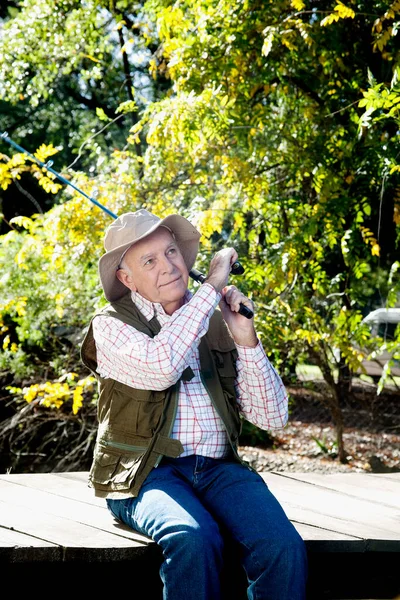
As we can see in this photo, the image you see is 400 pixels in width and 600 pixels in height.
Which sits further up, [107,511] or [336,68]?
[336,68]

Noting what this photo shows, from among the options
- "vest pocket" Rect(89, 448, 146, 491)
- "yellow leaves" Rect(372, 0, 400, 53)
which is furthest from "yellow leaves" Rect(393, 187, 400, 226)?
Result: "vest pocket" Rect(89, 448, 146, 491)

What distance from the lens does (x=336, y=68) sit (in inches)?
222

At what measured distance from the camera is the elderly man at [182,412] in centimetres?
265

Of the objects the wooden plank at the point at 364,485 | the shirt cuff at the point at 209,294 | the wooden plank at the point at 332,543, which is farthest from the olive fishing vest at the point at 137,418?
the wooden plank at the point at 364,485

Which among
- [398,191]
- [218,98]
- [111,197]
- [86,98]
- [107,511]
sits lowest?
[107,511]

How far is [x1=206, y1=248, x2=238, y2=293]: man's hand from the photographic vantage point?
9.70 feet

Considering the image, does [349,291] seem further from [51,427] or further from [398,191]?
[51,427]

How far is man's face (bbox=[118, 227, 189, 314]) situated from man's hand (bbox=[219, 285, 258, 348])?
159mm

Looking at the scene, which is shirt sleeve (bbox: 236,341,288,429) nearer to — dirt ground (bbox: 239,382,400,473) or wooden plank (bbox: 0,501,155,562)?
wooden plank (bbox: 0,501,155,562)

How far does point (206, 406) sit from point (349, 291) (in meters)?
2.72

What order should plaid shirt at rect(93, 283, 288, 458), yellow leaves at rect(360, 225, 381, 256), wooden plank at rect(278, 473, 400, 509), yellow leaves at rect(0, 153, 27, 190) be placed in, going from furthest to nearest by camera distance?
yellow leaves at rect(0, 153, 27, 190) < yellow leaves at rect(360, 225, 381, 256) < wooden plank at rect(278, 473, 400, 509) < plaid shirt at rect(93, 283, 288, 458)

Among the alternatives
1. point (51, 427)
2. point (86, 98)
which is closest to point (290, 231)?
point (51, 427)

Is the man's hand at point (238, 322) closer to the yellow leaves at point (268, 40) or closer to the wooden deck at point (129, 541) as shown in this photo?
the wooden deck at point (129, 541)

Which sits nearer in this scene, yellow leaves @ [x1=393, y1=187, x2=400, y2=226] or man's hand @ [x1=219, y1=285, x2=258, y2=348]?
man's hand @ [x1=219, y1=285, x2=258, y2=348]
